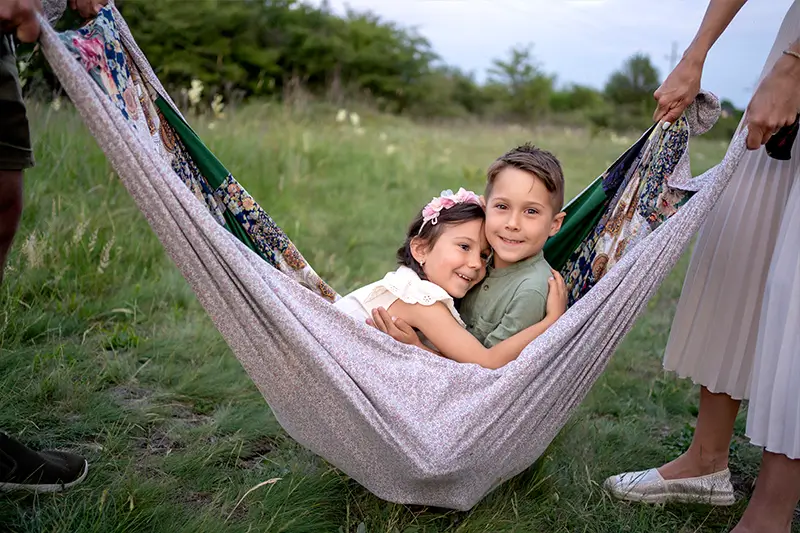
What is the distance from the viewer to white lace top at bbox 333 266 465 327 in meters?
2.14

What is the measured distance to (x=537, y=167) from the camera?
2191 mm

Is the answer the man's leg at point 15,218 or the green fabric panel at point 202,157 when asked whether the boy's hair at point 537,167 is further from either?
the man's leg at point 15,218

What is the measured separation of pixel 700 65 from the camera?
2.08m

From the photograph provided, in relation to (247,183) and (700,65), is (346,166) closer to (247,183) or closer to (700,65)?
(247,183)

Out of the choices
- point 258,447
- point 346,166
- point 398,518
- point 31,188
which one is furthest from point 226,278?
point 346,166

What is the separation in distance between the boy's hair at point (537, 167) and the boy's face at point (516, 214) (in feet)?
0.05

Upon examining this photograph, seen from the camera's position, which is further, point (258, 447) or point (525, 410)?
point (258, 447)

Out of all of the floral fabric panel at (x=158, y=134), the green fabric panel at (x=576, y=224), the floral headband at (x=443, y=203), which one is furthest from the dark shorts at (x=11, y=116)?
the green fabric panel at (x=576, y=224)

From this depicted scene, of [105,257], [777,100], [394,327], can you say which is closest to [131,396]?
[105,257]

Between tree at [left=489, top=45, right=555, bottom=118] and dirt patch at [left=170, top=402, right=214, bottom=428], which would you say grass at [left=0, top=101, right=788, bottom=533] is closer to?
dirt patch at [left=170, top=402, right=214, bottom=428]

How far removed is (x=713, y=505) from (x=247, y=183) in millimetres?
4045

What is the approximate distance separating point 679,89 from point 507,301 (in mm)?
784

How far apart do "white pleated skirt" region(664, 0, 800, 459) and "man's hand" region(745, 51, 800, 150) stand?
16cm

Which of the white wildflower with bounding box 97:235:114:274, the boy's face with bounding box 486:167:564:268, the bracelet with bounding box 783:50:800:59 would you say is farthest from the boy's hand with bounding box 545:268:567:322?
the white wildflower with bounding box 97:235:114:274
